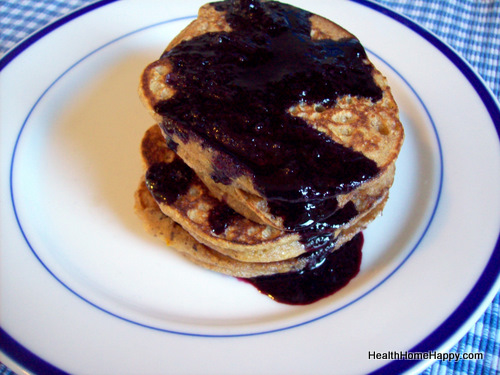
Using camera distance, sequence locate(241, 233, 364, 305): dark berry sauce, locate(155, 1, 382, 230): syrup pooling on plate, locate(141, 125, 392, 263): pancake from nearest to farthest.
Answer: locate(155, 1, 382, 230): syrup pooling on plate → locate(141, 125, 392, 263): pancake → locate(241, 233, 364, 305): dark berry sauce

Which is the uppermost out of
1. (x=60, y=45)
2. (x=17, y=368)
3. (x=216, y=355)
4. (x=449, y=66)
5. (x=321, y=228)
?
(x=60, y=45)

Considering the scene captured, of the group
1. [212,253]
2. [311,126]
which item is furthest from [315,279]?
[311,126]

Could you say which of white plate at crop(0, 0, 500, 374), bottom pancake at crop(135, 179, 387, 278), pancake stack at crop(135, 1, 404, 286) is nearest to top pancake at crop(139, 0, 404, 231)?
pancake stack at crop(135, 1, 404, 286)

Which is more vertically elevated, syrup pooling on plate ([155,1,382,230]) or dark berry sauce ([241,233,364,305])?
syrup pooling on plate ([155,1,382,230])

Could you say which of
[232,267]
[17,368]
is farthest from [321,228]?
[17,368]

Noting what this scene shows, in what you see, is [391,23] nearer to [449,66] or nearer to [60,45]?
[449,66]

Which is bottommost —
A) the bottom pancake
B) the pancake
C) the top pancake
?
the bottom pancake

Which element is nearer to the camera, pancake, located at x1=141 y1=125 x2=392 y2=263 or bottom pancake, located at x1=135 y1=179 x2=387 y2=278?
pancake, located at x1=141 y1=125 x2=392 y2=263

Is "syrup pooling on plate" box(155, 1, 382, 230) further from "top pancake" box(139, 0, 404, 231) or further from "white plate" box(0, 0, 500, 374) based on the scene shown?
"white plate" box(0, 0, 500, 374)
